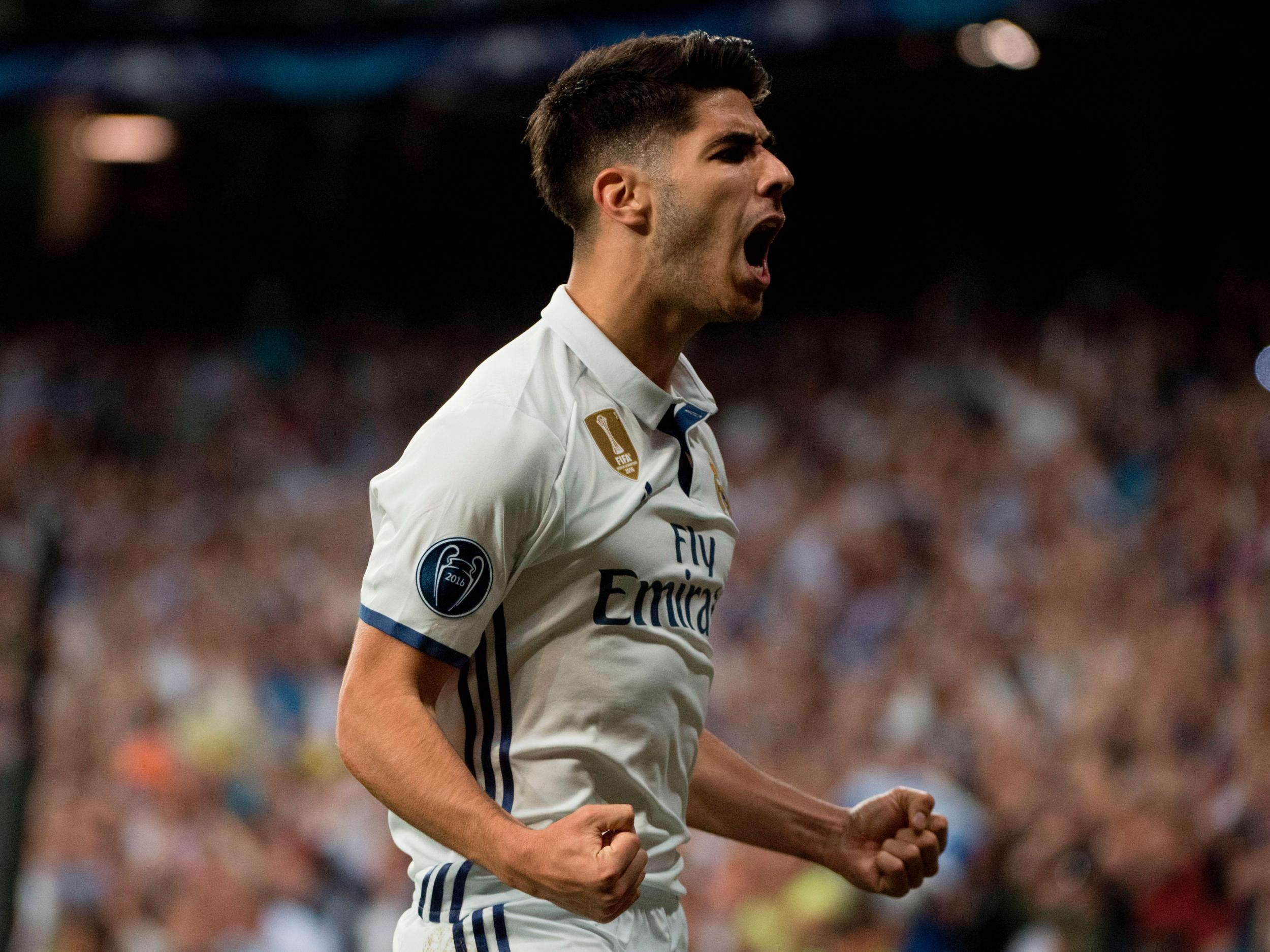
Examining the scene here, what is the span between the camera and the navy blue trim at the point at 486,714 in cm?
199

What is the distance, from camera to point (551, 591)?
1994mm

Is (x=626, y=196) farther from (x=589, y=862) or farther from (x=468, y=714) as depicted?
(x=589, y=862)

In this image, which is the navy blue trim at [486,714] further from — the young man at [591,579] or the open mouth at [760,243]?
the open mouth at [760,243]

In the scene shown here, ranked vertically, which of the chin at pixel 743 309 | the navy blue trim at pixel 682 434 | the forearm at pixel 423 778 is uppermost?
the chin at pixel 743 309

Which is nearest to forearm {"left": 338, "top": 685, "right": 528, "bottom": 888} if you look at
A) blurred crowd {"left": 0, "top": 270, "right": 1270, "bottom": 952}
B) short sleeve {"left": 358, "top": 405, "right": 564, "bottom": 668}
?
short sleeve {"left": 358, "top": 405, "right": 564, "bottom": 668}

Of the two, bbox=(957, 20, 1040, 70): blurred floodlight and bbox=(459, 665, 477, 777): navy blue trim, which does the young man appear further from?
bbox=(957, 20, 1040, 70): blurred floodlight

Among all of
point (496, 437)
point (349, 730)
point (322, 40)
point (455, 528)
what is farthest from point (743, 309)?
point (322, 40)

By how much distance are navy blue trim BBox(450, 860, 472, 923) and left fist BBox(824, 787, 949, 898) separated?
27.4 inches

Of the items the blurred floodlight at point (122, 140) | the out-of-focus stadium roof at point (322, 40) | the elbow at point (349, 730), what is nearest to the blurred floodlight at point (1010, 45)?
the out-of-focus stadium roof at point (322, 40)

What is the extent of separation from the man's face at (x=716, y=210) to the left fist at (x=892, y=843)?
2.72ft

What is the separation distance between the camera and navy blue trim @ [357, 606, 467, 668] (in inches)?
72.6

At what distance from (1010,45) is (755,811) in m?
7.92

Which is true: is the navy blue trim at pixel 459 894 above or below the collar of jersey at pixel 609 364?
below

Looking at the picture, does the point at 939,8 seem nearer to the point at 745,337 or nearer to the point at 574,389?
the point at 745,337
